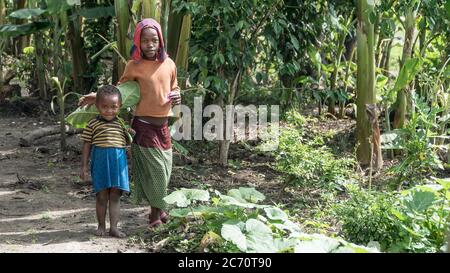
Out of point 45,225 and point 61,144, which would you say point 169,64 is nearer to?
point 45,225

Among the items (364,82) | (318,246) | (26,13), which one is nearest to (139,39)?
(318,246)

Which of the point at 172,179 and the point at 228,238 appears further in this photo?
the point at 172,179

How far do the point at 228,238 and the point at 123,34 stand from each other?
2.85 meters

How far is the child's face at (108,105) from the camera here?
576 centimetres

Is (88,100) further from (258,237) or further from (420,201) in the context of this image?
(420,201)

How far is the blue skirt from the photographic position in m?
5.77

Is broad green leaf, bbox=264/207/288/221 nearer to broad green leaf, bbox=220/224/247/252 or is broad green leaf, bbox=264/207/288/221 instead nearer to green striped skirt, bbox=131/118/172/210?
broad green leaf, bbox=220/224/247/252

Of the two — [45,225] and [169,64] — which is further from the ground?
[169,64]

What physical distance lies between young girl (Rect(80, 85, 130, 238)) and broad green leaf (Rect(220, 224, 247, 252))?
956mm

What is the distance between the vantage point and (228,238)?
201 inches

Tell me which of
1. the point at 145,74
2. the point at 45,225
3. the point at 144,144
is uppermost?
the point at 145,74

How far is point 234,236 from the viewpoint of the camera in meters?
5.14

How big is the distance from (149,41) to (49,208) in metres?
1.66

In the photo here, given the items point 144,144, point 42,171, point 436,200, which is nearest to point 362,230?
point 436,200
